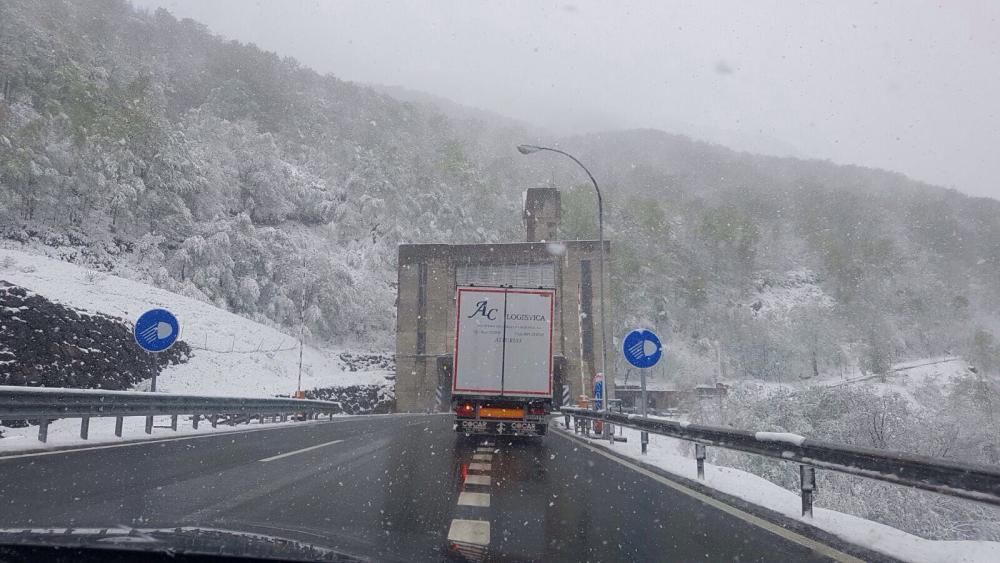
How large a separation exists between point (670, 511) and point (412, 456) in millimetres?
5656

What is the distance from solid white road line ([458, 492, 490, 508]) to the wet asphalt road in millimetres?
27

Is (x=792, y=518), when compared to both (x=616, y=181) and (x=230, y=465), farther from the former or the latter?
(x=616, y=181)

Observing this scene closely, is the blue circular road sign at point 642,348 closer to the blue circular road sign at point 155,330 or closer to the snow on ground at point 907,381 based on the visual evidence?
the blue circular road sign at point 155,330

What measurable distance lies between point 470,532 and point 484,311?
1236 centimetres

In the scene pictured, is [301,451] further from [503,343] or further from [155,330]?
[503,343]

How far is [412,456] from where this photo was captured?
36.0 feet

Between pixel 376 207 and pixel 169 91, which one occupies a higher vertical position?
pixel 169 91

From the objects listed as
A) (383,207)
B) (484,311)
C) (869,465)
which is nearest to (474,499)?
(869,465)

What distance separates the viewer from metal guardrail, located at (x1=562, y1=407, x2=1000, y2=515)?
165 inches

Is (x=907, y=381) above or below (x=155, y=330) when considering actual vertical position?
below

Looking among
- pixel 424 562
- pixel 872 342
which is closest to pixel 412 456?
pixel 424 562

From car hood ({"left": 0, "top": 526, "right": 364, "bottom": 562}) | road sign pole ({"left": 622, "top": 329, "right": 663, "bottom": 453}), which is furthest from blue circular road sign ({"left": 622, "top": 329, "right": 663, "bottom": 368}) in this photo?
car hood ({"left": 0, "top": 526, "right": 364, "bottom": 562})

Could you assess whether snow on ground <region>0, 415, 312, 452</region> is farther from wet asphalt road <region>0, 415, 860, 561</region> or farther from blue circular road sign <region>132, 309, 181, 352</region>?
blue circular road sign <region>132, 309, 181, 352</region>

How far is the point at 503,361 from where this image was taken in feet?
54.6
